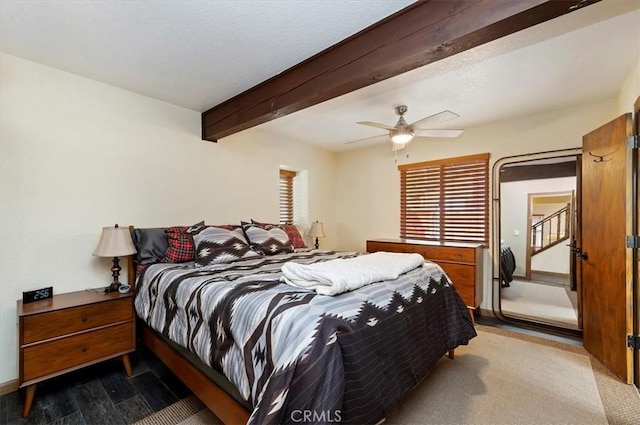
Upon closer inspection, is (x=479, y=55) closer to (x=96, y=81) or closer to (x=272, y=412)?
(x=272, y=412)

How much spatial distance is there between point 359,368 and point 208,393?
1.04 meters

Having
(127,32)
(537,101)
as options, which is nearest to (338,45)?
(127,32)

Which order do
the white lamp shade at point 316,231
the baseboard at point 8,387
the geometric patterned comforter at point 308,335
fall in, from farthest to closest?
the white lamp shade at point 316,231 → the baseboard at point 8,387 → the geometric patterned comforter at point 308,335

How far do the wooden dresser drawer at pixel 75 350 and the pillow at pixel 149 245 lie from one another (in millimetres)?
574

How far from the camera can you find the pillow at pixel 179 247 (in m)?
2.64

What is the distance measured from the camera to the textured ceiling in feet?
5.49

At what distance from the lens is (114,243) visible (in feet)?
7.74

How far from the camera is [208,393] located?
68.1 inches

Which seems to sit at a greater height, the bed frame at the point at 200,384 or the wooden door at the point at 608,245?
the wooden door at the point at 608,245

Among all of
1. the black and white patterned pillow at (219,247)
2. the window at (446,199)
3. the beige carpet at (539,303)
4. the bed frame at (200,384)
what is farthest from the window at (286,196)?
the beige carpet at (539,303)

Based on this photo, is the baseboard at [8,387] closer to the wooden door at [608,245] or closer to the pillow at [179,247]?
the pillow at [179,247]

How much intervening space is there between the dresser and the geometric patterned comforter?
51.7 inches

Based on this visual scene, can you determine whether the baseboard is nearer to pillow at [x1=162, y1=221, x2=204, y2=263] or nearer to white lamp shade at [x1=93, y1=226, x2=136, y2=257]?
white lamp shade at [x1=93, y1=226, x2=136, y2=257]

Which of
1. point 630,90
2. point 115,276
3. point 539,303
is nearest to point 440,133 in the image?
point 630,90
